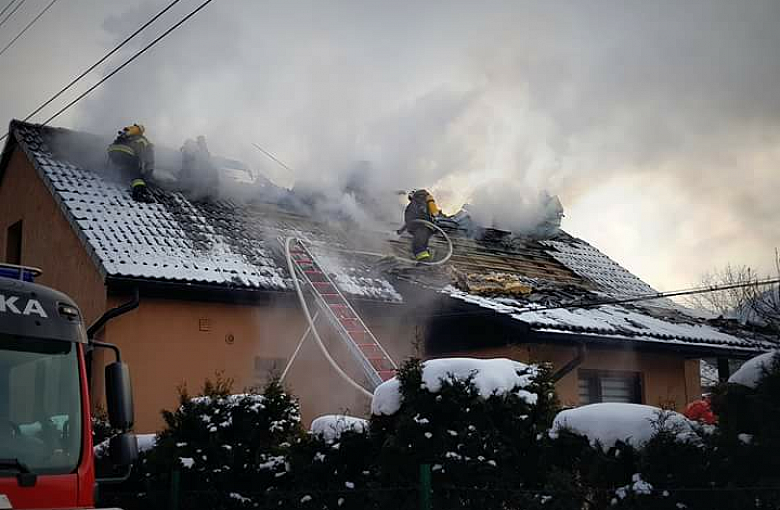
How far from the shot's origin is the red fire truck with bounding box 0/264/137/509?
523 cm

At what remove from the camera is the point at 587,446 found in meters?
5.40

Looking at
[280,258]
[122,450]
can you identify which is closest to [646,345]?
[280,258]

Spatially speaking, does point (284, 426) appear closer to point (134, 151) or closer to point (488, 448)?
point (488, 448)

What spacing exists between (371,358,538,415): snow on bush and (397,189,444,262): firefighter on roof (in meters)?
8.74

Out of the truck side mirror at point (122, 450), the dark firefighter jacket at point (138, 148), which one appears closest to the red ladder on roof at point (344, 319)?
the dark firefighter jacket at point (138, 148)

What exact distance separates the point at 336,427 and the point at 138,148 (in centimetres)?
910

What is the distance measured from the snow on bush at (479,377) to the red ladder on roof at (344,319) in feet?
13.7

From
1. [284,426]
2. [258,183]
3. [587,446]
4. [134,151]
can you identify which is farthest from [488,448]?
[258,183]

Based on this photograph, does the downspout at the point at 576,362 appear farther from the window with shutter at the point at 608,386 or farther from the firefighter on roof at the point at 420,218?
the firefighter on roof at the point at 420,218

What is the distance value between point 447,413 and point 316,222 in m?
10.6

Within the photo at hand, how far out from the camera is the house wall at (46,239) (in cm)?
1254

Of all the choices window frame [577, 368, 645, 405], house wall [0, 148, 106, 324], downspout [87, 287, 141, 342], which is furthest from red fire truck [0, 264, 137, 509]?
window frame [577, 368, 645, 405]

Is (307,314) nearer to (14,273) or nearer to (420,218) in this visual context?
(420,218)

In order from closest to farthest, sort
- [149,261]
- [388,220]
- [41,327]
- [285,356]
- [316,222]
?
[41,327]
[149,261]
[285,356]
[316,222]
[388,220]
